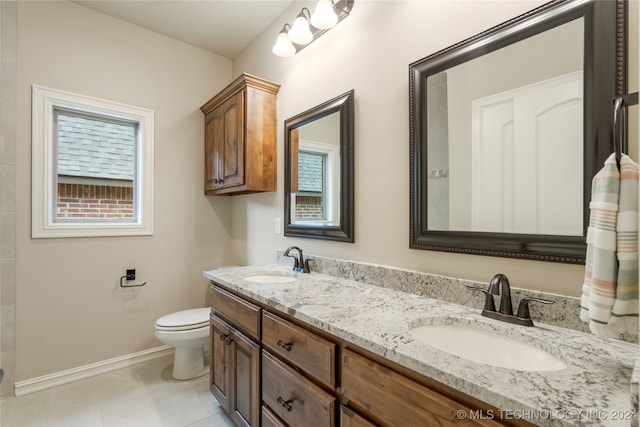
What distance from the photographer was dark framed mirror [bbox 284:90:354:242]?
1723mm

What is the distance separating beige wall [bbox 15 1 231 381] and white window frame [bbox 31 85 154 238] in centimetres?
5

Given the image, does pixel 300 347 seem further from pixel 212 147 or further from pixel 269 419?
pixel 212 147

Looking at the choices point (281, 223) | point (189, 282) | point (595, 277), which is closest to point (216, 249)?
point (189, 282)

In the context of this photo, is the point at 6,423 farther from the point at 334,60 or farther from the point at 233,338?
the point at 334,60

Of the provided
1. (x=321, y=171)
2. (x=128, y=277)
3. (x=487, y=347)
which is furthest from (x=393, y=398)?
(x=128, y=277)

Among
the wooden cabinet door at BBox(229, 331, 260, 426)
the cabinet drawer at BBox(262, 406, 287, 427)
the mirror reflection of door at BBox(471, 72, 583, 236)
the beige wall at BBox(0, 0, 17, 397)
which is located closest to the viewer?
the mirror reflection of door at BBox(471, 72, 583, 236)

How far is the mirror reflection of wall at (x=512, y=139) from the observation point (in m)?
0.97

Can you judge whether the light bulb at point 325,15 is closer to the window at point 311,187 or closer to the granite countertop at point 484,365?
the window at point 311,187

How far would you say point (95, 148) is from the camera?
7.95 feet

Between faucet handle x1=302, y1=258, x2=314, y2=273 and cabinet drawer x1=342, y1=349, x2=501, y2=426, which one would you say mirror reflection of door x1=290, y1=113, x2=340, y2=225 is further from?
cabinet drawer x1=342, y1=349, x2=501, y2=426

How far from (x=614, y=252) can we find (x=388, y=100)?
114cm

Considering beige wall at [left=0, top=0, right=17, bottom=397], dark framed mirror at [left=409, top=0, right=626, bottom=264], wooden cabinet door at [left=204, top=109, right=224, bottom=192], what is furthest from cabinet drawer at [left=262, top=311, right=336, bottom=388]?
beige wall at [left=0, top=0, right=17, bottom=397]

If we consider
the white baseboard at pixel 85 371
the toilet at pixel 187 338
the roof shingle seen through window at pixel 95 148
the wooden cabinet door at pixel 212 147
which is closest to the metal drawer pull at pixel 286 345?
the toilet at pixel 187 338

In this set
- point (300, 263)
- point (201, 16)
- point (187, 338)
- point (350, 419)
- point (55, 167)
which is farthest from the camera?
point (201, 16)
